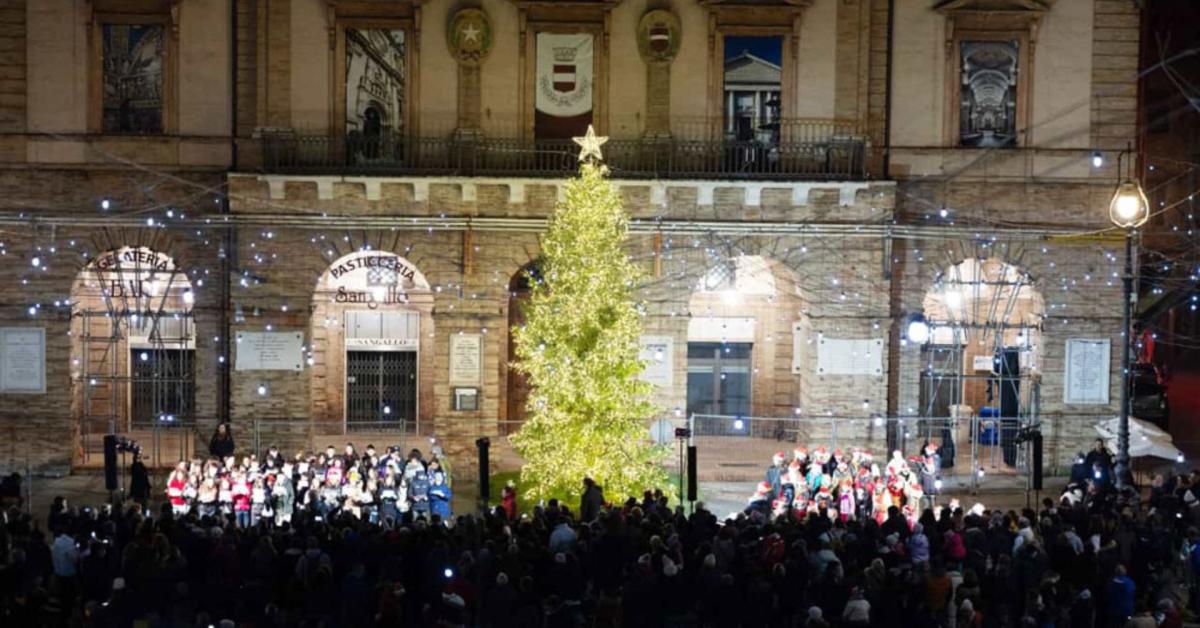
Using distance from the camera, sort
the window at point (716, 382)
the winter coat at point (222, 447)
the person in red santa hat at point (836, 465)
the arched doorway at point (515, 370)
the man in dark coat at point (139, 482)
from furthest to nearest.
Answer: the window at point (716, 382) < the arched doorway at point (515, 370) < the winter coat at point (222, 447) < the man in dark coat at point (139, 482) < the person in red santa hat at point (836, 465)

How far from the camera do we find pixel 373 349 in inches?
1427

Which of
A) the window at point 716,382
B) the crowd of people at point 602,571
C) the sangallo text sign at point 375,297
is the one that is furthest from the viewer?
the window at point 716,382

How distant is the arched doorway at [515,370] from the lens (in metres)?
34.9

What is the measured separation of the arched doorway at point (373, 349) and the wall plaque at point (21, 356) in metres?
6.08

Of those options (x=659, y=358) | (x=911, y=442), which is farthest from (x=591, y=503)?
(x=911, y=442)

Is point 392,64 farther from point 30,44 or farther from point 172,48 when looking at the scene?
point 30,44

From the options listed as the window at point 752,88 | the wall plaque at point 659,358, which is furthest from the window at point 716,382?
the window at point 752,88

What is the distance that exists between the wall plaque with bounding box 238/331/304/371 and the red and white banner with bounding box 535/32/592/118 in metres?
7.33

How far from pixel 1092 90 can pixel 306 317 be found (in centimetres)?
1780

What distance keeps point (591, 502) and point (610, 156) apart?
33.2 feet

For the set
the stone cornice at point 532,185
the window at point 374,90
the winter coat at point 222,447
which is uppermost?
the window at point 374,90

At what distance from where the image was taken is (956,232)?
32812 millimetres

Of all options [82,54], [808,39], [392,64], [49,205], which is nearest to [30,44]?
[82,54]

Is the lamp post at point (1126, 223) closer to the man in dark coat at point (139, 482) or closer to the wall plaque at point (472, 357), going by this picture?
the wall plaque at point (472, 357)
